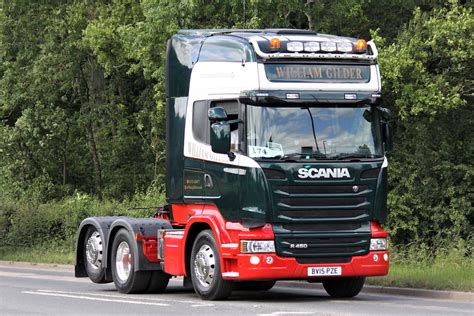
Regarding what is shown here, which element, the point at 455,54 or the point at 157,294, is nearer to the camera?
the point at 157,294

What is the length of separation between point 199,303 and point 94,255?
4164mm

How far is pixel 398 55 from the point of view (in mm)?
27344

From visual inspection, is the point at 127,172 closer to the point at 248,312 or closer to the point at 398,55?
the point at 398,55

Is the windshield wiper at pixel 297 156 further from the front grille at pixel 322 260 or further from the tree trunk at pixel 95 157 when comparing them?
the tree trunk at pixel 95 157

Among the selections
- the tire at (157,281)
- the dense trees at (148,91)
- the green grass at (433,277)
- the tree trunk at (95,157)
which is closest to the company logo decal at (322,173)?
the green grass at (433,277)

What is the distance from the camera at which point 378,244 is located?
1738cm

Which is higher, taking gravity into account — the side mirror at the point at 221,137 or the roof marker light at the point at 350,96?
the roof marker light at the point at 350,96

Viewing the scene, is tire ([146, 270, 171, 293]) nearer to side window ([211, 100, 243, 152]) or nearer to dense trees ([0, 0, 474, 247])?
side window ([211, 100, 243, 152])

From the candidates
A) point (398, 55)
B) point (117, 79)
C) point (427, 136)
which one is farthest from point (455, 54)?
point (117, 79)

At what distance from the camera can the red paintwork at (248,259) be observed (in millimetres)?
16656

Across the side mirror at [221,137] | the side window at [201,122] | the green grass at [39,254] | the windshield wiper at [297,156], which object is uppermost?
the side window at [201,122]

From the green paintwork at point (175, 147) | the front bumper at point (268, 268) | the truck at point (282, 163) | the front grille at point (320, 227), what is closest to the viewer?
the front bumper at point (268, 268)

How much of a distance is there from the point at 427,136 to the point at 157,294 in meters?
12.7

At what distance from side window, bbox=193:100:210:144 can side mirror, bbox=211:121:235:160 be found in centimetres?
70
